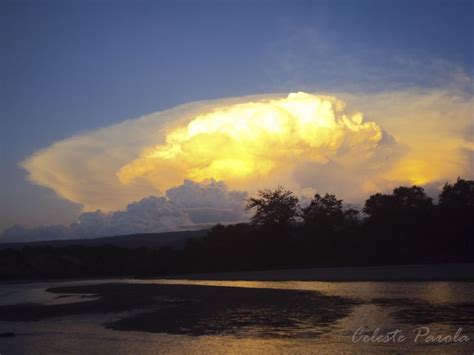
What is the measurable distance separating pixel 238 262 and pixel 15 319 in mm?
47859

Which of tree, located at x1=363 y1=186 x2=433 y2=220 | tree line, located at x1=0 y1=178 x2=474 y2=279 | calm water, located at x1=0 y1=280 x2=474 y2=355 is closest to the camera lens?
calm water, located at x1=0 y1=280 x2=474 y2=355

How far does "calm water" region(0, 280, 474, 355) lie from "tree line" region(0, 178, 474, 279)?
118 feet

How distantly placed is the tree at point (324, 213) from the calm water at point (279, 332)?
48.8 metres

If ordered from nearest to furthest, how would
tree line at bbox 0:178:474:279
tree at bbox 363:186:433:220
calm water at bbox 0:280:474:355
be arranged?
calm water at bbox 0:280:474:355
tree line at bbox 0:178:474:279
tree at bbox 363:186:433:220

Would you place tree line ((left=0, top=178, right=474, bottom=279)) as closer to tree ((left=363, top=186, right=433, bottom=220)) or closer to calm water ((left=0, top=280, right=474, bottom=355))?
tree ((left=363, top=186, right=433, bottom=220))

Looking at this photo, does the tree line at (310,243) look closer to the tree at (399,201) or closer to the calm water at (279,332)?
the tree at (399,201)

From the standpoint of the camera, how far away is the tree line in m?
64.8

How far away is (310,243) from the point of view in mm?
74938

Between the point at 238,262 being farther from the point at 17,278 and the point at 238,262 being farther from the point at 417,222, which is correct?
the point at 17,278

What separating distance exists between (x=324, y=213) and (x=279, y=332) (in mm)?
61842

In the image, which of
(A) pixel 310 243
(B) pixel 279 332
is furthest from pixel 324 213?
(B) pixel 279 332

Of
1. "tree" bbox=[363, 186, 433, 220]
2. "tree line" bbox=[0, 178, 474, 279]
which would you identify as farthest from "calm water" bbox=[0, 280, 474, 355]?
"tree" bbox=[363, 186, 433, 220]

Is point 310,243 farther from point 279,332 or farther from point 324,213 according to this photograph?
point 279,332

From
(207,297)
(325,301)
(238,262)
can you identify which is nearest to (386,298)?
(325,301)
